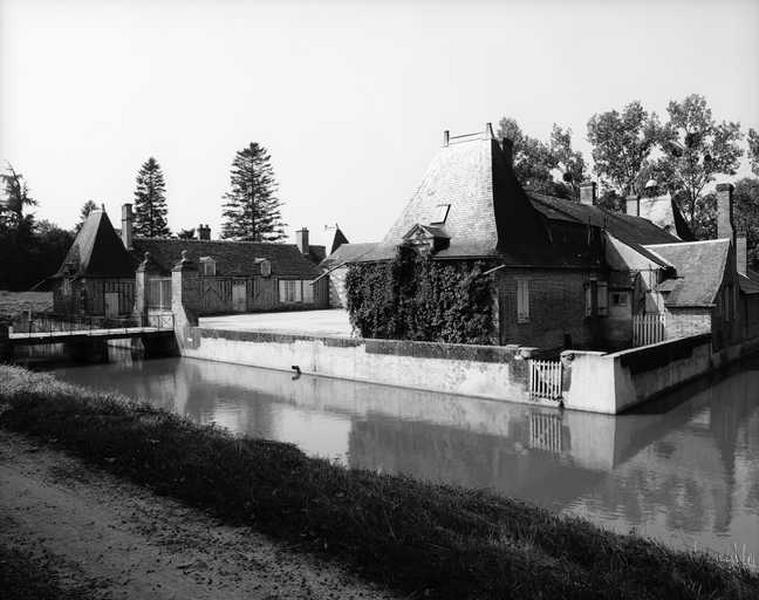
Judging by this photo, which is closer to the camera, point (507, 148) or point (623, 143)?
point (507, 148)

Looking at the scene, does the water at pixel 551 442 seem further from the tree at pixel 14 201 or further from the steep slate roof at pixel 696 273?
the tree at pixel 14 201

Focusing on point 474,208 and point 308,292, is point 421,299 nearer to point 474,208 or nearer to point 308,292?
point 474,208

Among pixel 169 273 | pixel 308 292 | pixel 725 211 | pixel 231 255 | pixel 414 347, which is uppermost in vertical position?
pixel 725 211

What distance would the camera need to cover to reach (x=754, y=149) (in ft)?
145

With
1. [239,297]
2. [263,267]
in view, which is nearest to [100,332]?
[239,297]

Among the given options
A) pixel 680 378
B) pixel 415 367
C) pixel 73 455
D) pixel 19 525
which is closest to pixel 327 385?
pixel 415 367

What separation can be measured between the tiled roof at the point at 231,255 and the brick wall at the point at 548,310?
2282cm

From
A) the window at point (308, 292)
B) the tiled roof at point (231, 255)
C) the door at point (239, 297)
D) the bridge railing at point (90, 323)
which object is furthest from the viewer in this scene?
the window at point (308, 292)

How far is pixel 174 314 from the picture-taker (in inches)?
1103

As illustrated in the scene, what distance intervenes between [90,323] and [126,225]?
35.1 feet

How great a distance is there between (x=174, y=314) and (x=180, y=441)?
20065 millimetres

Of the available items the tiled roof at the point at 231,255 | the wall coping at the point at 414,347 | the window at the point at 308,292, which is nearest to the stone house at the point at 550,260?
the wall coping at the point at 414,347

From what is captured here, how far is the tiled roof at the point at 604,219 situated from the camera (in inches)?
976

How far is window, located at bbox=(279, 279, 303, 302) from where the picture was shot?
42625 millimetres
